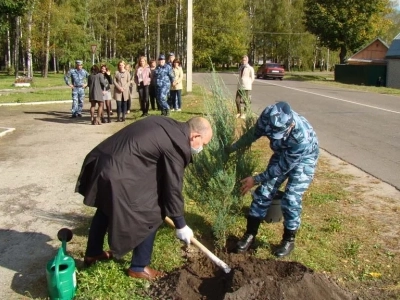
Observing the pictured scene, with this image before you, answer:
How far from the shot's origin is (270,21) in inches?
2697

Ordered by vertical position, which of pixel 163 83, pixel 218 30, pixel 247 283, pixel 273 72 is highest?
pixel 218 30

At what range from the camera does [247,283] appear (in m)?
3.32

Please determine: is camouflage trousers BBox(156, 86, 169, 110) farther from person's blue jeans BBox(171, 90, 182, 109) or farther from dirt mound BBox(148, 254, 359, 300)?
dirt mound BBox(148, 254, 359, 300)

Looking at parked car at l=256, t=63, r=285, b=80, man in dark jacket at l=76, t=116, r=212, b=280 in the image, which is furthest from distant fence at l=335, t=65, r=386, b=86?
man in dark jacket at l=76, t=116, r=212, b=280

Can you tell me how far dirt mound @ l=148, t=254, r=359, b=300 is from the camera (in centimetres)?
323

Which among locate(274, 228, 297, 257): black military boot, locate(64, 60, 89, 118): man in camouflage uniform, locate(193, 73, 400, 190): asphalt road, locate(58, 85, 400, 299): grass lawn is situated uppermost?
locate(64, 60, 89, 118): man in camouflage uniform

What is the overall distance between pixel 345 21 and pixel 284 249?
39598mm

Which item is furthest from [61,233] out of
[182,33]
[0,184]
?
[182,33]

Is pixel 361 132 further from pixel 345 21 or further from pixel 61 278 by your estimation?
pixel 345 21

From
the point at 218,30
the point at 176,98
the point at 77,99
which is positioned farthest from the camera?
the point at 218,30

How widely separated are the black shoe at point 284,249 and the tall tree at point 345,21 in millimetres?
38850

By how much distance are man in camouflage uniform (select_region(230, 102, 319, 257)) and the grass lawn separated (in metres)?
0.24

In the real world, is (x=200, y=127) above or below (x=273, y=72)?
below

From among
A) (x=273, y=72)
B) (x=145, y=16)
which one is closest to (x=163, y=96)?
(x=273, y=72)
